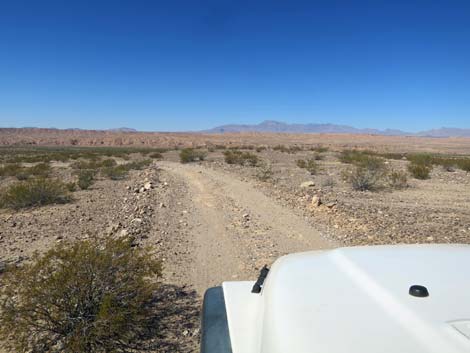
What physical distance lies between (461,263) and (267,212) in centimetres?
797

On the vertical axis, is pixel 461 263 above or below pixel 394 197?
above

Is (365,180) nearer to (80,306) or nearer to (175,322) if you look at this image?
(175,322)

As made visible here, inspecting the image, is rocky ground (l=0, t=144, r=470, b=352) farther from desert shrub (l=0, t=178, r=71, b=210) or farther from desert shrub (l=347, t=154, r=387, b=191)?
desert shrub (l=347, t=154, r=387, b=191)

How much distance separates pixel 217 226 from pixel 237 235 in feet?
2.83

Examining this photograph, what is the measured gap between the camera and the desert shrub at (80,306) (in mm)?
3471

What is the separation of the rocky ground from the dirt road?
2 centimetres

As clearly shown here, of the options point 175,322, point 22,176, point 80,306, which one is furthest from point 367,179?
point 22,176

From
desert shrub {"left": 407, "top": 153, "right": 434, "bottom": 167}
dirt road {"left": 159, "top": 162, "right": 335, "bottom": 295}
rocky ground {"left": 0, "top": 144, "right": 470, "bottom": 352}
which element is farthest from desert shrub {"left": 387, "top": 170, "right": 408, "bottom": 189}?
desert shrub {"left": 407, "top": 153, "right": 434, "bottom": 167}

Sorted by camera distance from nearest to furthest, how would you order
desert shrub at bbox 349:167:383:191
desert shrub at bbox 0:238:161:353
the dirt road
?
desert shrub at bbox 0:238:161:353, the dirt road, desert shrub at bbox 349:167:383:191

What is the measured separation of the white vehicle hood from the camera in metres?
1.37

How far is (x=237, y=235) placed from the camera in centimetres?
791

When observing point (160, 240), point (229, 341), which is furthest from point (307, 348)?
point (160, 240)

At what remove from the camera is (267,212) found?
32.7 ft

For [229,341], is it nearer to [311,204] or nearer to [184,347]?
[184,347]
